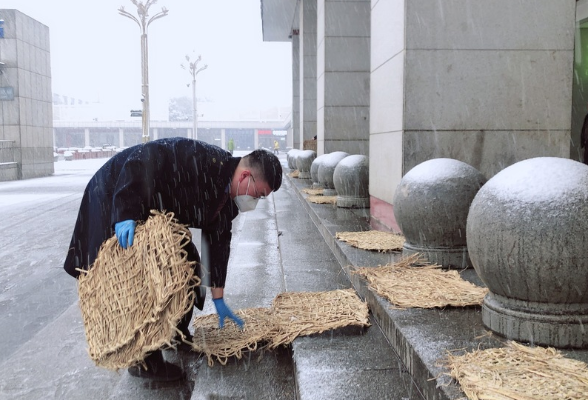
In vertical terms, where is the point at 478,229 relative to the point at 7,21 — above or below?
below

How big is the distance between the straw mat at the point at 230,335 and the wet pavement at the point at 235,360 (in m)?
0.07

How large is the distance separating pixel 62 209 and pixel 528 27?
11.1 m

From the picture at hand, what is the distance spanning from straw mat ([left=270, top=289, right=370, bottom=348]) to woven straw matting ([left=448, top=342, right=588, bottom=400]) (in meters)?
1.09

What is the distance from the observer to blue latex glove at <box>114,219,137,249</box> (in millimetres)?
3232

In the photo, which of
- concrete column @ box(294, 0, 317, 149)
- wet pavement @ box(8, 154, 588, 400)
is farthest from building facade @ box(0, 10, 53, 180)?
wet pavement @ box(8, 154, 588, 400)

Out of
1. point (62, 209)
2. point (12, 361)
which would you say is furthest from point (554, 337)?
point (62, 209)

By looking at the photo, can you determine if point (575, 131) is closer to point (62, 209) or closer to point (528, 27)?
point (528, 27)

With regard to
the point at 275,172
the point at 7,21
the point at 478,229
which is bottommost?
the point at 478,229

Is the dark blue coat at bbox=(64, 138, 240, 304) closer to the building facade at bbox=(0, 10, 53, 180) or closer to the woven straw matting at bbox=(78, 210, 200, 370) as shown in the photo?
the woven straw matting at bbox=(78, 210, 200, 370)

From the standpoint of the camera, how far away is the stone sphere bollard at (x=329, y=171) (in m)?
11.5

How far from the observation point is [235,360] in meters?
3.71

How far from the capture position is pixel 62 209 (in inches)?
555

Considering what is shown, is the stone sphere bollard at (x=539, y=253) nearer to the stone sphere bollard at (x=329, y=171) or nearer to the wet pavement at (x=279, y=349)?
the wet pavement at (x=279, y=349)

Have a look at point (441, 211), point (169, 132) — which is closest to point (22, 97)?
point (441, 211)
